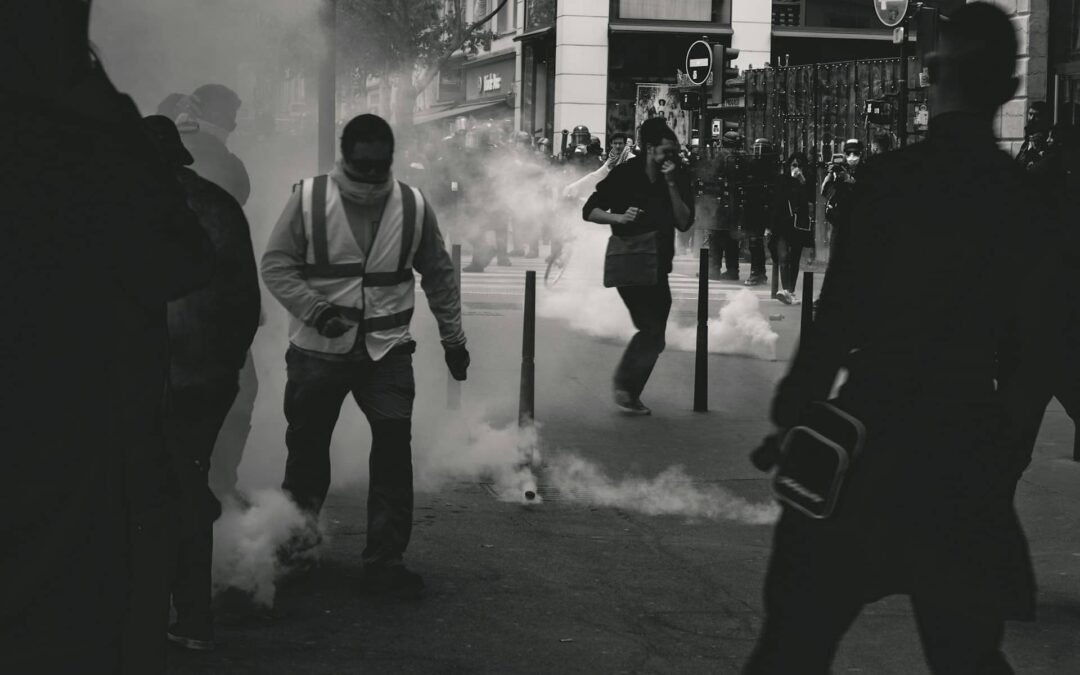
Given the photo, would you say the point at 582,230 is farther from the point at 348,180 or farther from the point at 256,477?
the point at 348,180

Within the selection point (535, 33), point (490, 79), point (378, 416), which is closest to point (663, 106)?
point (535, 33)

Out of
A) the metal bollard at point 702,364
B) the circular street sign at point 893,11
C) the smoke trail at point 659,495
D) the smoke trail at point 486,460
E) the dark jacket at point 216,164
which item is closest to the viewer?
the dark jacket at point 216,164

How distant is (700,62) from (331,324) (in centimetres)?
1573

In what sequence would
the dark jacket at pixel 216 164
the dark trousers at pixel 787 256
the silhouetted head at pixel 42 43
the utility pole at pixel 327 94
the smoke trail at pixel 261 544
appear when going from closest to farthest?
the silhouetted head at pixel 42 43 < the smoke trail at pixel 261 544 < the dark jacket at pixel 216 164 < the utility pole at pixel 327 94 < the dark trousers at pixel 787 256

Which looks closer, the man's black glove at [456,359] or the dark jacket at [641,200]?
the man's black glove at [456,359]

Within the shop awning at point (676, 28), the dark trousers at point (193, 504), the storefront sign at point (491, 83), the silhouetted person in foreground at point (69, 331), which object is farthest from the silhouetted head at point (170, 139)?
the storefront sign at point (491, 83)

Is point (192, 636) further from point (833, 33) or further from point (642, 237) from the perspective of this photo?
point (833, 33)

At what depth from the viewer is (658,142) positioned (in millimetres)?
9961

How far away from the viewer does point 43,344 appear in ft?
7.78

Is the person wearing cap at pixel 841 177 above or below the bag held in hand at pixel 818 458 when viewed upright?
above

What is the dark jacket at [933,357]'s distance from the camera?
2965 millimetres

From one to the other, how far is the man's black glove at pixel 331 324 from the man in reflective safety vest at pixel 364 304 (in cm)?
4

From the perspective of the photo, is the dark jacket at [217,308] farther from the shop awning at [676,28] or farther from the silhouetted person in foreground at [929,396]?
the shop awning at [676,28]

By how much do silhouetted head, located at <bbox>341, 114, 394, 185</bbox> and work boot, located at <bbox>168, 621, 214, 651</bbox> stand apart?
66.4 inches
